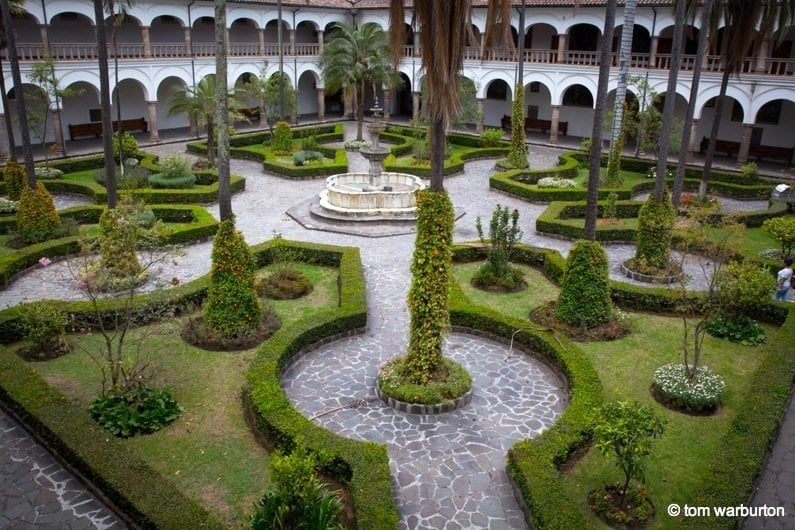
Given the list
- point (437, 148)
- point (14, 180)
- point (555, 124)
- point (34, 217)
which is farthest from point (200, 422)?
point (555, 124)

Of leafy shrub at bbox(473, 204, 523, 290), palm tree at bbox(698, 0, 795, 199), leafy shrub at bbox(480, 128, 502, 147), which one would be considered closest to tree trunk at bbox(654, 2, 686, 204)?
leafy shrub at bbox(473, 204, 523, 290)

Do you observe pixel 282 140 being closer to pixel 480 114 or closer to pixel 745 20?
pixel 480 114

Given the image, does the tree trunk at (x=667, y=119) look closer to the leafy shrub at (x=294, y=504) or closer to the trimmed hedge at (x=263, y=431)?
the trimmed hedge at (x=263, y=431)

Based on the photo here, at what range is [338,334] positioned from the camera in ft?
40.8

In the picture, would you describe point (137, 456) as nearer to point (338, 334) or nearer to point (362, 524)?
point (362, 524)

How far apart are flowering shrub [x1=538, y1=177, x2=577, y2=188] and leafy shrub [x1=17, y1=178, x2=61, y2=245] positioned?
16246 mm

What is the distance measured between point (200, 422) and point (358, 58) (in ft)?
82.7

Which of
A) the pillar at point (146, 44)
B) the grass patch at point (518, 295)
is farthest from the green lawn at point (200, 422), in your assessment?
the pillar at point (146, 44)

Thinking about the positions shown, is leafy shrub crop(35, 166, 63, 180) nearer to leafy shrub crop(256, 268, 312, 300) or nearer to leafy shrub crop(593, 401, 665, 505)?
leafy shrub crop(256, 268, 312, 300)

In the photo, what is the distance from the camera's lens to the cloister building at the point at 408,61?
89.7ft

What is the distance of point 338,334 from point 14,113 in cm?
2453

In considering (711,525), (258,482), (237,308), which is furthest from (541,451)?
(237,308)

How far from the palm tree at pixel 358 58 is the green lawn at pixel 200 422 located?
20576 mm

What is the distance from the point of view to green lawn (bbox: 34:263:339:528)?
26.9ft
